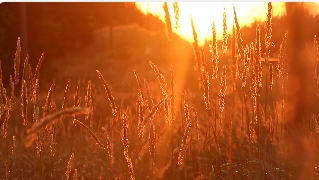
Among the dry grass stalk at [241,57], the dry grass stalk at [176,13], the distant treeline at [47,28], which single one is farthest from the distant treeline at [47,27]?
the dry grass stalk at [176,13]

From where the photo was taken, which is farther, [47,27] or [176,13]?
[47,27]

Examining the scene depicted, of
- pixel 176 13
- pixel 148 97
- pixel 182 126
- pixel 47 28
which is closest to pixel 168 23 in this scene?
pixel 176 13

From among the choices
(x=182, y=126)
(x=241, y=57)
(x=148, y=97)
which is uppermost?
(x=241, y=57)

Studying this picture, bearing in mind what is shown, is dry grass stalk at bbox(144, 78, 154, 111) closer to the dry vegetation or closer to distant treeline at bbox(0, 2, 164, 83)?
the dry vegetation

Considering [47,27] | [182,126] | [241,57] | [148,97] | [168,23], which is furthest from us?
[47,27]

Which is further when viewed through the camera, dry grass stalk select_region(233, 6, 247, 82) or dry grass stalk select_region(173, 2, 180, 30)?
dry grass stalk select_region(233, 6, 247, 82)

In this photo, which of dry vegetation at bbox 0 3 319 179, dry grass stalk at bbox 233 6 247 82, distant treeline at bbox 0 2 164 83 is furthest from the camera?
distant treeline at bbox 0 2 164 83

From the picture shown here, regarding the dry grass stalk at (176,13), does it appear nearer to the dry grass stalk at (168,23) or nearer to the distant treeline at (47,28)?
the dry grass stalk at (168,23)

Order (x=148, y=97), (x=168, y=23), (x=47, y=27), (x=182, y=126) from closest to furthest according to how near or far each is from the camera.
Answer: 1. (x=148, y=97)
2. (x=168, y=23)
3. (x=182, y=126)
4. (x=47, y=27)

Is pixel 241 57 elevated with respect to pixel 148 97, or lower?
elevated

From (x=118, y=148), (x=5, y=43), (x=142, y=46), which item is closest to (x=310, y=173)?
(x=118, y=148)

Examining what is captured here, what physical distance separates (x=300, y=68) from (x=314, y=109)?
0.65 meters

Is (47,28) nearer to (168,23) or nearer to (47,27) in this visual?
(47,27)

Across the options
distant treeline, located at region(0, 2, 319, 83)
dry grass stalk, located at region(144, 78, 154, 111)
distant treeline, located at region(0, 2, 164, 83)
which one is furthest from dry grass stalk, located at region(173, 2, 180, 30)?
distant treeline, located at region(0, 2, 164, 83)
